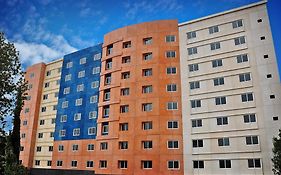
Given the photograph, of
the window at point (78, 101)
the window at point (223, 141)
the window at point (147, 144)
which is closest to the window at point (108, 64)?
the window at point (78, 101)

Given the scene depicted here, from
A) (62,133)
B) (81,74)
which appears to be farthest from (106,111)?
(62,133)

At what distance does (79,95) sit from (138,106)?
15.5m

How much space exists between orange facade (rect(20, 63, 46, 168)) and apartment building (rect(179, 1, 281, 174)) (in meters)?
36.1

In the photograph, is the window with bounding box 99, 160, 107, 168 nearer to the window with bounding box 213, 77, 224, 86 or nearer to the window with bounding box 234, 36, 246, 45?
the window with bounding box 213, 77, 224, 86

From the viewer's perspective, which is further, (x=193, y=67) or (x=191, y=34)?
(x=191, y=34)

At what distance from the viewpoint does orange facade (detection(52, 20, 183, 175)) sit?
134 feet

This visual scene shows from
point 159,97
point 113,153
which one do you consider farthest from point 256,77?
point 113,153

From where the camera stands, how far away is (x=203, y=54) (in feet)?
139

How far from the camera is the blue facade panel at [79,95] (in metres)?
50.4

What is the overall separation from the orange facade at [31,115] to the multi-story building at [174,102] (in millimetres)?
1956

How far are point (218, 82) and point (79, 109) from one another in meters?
28.0

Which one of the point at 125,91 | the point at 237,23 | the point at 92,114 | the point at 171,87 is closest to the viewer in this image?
the point at 237,23

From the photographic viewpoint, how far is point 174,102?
138 feet

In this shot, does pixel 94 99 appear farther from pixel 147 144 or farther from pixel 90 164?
pixel 147 144
